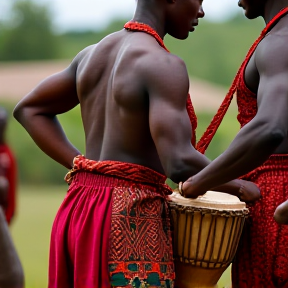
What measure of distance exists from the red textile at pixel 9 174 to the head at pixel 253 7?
6304 mm

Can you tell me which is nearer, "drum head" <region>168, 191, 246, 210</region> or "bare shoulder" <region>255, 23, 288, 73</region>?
"bare shoulder" <region>255, 23, 288, 73</region>

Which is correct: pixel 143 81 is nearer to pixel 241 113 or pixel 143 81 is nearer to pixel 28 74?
pixel 241 113

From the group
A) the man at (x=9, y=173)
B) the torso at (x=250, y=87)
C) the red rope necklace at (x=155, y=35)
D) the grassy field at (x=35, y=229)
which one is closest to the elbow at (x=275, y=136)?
the torso at (x=250, y=87)

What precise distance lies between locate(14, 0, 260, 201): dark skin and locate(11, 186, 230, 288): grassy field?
198 cm

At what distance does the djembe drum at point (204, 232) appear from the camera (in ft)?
15.5

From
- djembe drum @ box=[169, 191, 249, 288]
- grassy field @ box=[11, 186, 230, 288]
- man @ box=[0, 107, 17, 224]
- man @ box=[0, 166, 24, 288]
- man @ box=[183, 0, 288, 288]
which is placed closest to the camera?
man @ box=[0, 166, 24, 288]

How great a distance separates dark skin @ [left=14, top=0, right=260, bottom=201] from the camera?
4500mm

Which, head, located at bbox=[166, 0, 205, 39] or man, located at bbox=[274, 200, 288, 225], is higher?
head, located at bbox=[166, 0, 205, 39]

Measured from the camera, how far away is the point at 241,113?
490 centimetres

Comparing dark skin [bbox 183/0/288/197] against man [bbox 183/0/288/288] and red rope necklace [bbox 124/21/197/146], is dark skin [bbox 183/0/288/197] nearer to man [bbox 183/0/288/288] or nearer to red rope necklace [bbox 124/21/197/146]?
man [bbox 183/0/288/288]

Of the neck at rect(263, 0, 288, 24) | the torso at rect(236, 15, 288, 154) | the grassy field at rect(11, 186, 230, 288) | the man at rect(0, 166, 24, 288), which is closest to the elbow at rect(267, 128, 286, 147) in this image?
the torso at rect(236, 15, 288, 154)

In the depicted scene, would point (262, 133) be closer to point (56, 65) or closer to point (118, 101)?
point (118, 101)

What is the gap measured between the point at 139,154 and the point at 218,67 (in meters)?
44.2

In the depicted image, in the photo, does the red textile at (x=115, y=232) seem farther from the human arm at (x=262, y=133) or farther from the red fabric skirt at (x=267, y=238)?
the red fabric skirt at (x=267, y=238)
